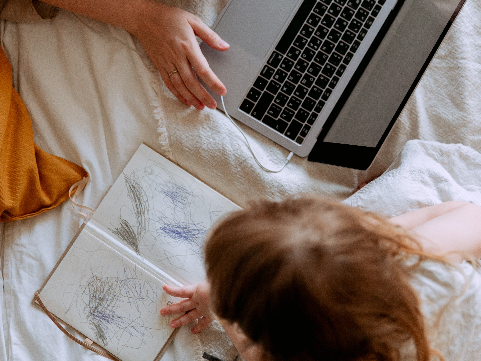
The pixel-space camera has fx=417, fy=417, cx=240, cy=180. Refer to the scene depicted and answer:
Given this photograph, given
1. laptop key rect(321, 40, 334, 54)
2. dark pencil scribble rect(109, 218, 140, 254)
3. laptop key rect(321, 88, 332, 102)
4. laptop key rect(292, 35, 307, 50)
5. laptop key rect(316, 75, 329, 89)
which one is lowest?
dark pencil scribble rect(109, 218, 140, 254)

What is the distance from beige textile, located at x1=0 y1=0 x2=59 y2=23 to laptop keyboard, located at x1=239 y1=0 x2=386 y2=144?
417 mm

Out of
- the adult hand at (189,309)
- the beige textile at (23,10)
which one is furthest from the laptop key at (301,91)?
the beige textile at (23,10)

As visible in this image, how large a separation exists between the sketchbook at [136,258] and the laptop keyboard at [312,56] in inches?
8.2

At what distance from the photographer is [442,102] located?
81cm

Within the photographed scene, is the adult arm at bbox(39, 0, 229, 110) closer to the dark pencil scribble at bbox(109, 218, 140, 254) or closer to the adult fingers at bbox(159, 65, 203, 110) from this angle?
the adult fingers at bbox(159, 65, 203, 110)

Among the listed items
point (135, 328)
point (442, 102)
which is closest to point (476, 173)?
point (442, 102)

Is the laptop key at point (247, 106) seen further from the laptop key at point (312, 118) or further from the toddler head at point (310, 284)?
the toddler head at point (310, 284)

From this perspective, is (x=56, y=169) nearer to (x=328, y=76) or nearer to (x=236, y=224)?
(x=236, y=224)

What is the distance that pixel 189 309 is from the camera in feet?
2.35

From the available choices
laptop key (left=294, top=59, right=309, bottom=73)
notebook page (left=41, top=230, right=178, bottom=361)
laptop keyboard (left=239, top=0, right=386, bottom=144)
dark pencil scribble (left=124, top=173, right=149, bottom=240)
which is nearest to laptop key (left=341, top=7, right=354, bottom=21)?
laptop keyboard (left=239, top=0, right=386, bottom=144)

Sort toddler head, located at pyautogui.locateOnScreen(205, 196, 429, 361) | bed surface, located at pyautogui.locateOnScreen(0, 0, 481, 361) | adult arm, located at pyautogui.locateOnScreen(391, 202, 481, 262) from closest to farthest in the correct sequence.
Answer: toddler head, located at pyautogui.locateOnScreen(205, 196, 429, 361)
adult arm, located at pyautogui.locateOnScreen(391, 202, 481, 262)
bed surface, located at pyautogui.locateOnScreen(0, 0, 481, 361)

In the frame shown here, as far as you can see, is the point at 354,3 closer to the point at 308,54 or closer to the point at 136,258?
the point at 308,54

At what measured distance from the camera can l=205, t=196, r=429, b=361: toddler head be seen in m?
0.48

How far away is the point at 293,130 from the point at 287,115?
29 millimetres
